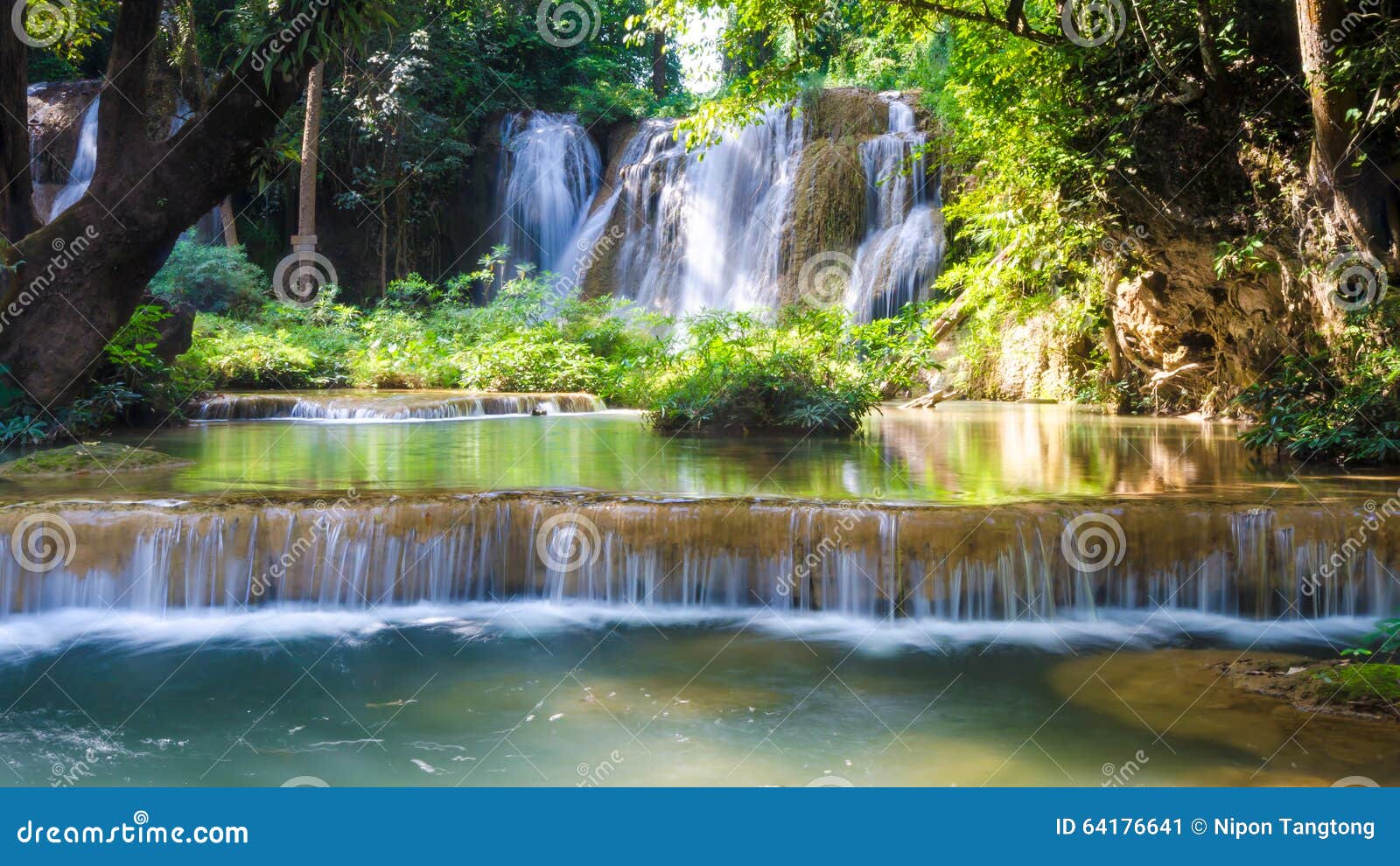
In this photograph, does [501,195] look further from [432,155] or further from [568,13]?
[568,13]

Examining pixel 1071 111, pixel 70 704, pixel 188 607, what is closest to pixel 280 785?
pixel 70 704

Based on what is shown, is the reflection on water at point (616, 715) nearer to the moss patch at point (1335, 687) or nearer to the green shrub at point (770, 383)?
the moss patch at point (1335, 687)

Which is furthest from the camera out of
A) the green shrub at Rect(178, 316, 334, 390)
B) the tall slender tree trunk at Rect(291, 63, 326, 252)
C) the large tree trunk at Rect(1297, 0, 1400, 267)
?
the tall slender tree trunk at Rect(291, 63, 326, 252)

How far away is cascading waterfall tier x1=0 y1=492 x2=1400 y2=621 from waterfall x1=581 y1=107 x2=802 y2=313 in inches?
625

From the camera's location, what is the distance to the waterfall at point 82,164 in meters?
24.4

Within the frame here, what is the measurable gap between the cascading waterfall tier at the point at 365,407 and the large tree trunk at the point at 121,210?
3565 millimetres

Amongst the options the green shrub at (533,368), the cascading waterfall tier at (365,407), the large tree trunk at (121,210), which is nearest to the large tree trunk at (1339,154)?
the large tree trunk at (121,210)

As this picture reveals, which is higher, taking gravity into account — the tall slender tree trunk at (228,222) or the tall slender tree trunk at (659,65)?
the tall slender tree trunk at (659,65)

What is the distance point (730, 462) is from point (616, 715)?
4598 millimetres

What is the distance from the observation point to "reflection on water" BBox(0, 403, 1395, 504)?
22.8 feet

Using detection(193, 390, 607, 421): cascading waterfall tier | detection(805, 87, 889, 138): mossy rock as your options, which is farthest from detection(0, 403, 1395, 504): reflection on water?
detection(805, 87, 889, 138): mossy rock

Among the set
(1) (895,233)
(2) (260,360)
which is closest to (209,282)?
(2) (260,360)

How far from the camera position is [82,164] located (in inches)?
984

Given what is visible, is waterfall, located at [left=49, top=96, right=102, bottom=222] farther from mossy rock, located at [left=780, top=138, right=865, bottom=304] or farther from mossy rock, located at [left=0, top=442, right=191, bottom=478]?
mossy rock, located at [left=0, top=442, right=191, bottom=478]
